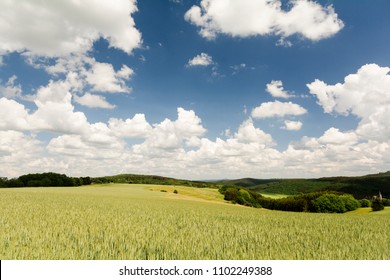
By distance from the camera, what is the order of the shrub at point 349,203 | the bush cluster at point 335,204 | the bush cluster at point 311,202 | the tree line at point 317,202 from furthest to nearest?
1. the bush cluster at point 311,202
2. the tree line at point 317,202
3. the shrub at point 349,203
4. the bush cluster at point 335,204

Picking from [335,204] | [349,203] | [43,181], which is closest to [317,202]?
[335,204]

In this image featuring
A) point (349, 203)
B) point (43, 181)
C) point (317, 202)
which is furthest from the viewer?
point (43, 181)

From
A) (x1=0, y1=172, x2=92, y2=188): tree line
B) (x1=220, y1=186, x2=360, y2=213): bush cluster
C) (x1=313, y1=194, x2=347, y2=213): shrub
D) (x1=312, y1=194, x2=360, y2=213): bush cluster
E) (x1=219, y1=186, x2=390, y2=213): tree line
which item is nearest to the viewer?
(x1=313, y1=194, x2=347, y2=213): shrub

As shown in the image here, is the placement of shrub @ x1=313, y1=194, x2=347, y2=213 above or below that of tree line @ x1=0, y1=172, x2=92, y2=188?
below

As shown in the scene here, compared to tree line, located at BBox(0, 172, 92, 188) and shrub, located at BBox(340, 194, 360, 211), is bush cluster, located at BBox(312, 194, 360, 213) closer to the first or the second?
shrub, located at BBox(340, 194, 360, 211)

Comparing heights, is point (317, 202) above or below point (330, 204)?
above

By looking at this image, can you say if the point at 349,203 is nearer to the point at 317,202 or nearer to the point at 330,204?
the point at 330,204

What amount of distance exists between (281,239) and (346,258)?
2.89 metres

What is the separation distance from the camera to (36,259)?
22.9 ft

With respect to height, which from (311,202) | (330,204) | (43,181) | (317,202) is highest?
(43,181)

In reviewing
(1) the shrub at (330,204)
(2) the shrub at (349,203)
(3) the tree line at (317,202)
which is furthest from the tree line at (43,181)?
(2) the shrub at (349,203)

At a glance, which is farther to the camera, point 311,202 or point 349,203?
point 311,202

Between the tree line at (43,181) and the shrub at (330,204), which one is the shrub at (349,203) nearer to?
the shrub at (330,204)

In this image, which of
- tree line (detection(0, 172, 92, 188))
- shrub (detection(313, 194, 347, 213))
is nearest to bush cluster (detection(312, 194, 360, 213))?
shrub (detection(313, 194, 347, 213))
